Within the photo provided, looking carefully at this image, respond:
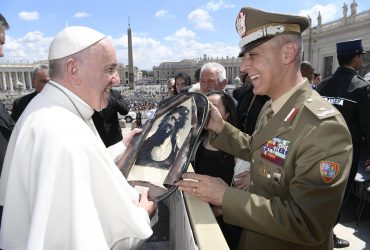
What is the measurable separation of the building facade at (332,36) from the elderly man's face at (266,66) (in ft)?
123

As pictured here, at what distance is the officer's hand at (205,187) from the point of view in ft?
5.02

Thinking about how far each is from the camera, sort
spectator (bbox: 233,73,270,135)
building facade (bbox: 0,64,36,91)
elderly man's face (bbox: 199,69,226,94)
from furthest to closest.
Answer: building facade (bbox: 0,64,36,91) → elderly man's face (bbox: 199,69,226,94) → spectator (bbox: 233,73,270,135)

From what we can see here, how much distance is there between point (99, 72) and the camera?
68.7 inches

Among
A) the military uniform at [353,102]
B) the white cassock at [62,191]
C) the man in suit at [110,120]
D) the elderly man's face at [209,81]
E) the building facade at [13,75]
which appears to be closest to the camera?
the white cassock at [62,191]

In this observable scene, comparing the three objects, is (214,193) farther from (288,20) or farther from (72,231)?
(288,20)

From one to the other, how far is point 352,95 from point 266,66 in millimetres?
2495

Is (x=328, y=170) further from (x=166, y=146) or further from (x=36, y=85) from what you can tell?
(x=36, y=85)

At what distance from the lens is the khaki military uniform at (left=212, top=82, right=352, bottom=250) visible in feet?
4.25

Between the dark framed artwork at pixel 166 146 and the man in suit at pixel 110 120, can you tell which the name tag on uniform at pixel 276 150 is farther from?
the man in suit at pixel 110 120

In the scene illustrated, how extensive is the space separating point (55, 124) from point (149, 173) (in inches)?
28.1

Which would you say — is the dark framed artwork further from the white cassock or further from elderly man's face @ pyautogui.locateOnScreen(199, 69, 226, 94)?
elderly man's face @ pyautogui.locateOnScreen(199, 69, 226, 94)

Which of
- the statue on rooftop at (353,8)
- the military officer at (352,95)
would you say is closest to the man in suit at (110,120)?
the military officer at (352,95)

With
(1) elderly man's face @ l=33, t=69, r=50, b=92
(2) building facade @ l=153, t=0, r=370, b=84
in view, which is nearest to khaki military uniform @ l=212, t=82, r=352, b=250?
(1) elderly man's face @ l=33, t=69, r=50, b=92

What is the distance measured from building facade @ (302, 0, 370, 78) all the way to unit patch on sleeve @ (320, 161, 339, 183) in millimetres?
37836
